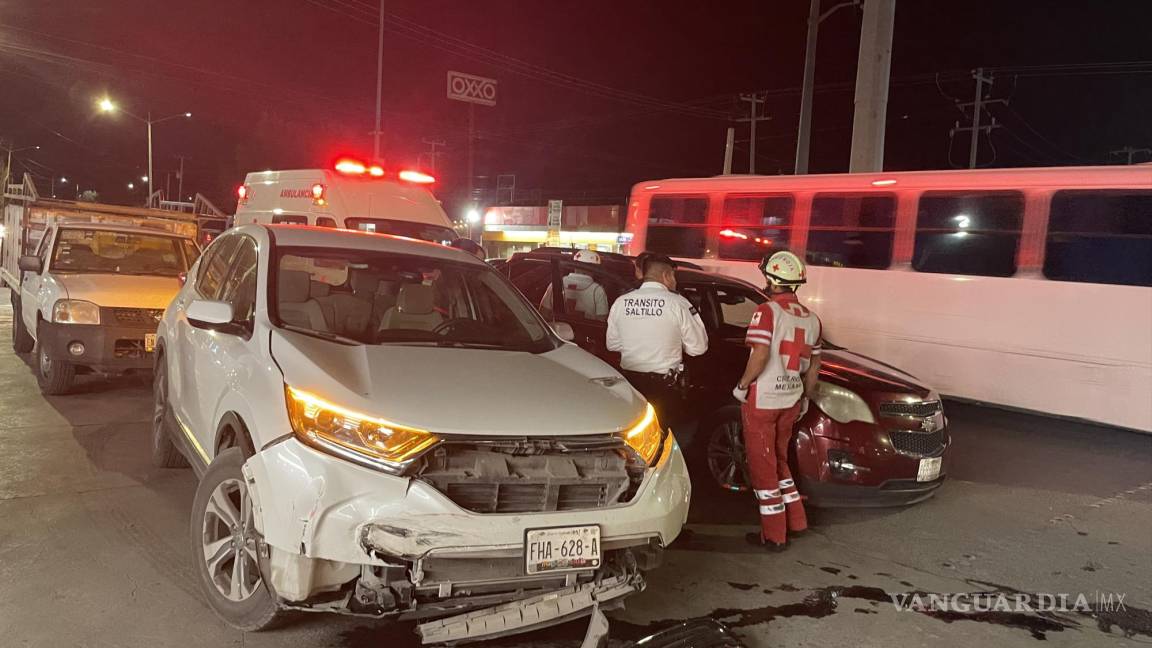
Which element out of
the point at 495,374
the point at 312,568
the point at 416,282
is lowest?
the point at 312,568

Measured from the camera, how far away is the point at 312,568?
293 cm

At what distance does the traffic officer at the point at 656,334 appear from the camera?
17.9 ft

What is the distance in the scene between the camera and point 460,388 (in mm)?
3377

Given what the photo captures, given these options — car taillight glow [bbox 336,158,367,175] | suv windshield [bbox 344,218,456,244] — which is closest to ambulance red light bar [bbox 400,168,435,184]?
car taillight glow [bbox 336,158,367,175]

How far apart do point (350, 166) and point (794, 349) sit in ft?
23.9

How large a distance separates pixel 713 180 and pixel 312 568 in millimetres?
10506

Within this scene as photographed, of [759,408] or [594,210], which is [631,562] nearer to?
[759,408]

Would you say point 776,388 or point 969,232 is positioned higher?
point 969,232

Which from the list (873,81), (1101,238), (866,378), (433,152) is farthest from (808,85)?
(433,152)

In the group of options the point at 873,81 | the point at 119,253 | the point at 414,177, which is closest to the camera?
the point at 119,253

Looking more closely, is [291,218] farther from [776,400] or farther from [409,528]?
[409,528]

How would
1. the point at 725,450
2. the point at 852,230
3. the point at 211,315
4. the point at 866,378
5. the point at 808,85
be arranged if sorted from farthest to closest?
the point at 808,85 < the point at 852,230 < the point at 725,450 < the point at 866,378 < the point at 211,315

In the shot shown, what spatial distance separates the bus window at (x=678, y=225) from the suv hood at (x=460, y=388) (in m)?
8.83

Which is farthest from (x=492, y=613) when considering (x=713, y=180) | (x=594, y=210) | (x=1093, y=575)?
(x=594, y=210)
